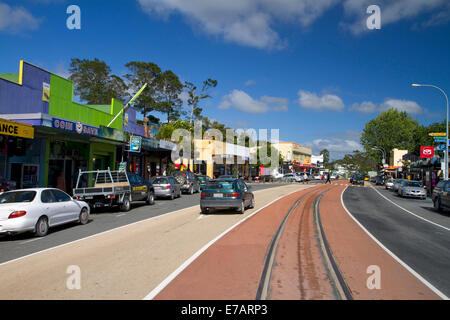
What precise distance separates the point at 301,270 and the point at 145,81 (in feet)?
175

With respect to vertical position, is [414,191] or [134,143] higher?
[134,143]

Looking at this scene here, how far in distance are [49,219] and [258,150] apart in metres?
57.7

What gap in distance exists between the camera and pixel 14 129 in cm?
1330

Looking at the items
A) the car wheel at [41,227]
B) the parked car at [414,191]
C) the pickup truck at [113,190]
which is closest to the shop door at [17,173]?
the pickup truck at [113,190]

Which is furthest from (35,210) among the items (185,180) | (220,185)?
(185,180)

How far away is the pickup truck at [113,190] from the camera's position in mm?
15023

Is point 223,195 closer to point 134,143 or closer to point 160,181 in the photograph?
point 160,181

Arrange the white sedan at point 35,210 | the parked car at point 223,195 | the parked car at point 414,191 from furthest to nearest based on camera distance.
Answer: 1. the parked car at point 414,191
2. the parked car at point 223,195
3. the white sedan at point 35,210

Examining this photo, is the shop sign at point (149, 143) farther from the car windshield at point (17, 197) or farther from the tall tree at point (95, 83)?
the tall tree at point (95, 83)

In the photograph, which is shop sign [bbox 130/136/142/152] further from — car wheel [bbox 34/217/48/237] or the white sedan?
car wheel [bbox 34/217/48/237]

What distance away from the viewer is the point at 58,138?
20797 mm

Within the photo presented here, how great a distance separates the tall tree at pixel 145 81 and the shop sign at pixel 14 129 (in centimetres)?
4189

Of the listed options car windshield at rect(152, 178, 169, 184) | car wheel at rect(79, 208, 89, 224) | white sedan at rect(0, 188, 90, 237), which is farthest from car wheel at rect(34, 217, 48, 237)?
car windshield at rect(152, 178, 169, 184)
